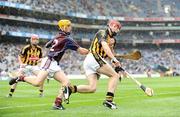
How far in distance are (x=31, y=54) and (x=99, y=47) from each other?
5.62 meters

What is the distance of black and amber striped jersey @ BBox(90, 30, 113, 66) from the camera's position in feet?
37.5

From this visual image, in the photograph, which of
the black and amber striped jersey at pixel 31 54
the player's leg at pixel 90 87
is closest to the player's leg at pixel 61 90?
the player's leg at pixel 90 87

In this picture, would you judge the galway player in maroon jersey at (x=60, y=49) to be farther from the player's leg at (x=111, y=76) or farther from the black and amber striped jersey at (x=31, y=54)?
the black and amber striped jersey at (x=31, y=54)

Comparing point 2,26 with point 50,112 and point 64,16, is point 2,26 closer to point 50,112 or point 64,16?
point 64,16

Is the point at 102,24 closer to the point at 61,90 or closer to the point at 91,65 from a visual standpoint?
the point at 91,65

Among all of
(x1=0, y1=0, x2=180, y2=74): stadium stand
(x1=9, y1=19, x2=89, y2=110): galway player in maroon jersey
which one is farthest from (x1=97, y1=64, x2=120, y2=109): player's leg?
(x1=0, y1=0, x2=180, y2=74): stadium stand

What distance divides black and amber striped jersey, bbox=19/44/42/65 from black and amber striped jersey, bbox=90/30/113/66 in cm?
546

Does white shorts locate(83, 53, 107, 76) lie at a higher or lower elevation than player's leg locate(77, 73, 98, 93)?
higher

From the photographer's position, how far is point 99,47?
37.9ft

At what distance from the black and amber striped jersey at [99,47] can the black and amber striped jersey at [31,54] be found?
5457 millimetres

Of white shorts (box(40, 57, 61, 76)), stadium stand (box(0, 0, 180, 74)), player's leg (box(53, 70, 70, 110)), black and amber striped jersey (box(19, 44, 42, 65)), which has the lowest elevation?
player's leg (box(53, 70, 70, 110))

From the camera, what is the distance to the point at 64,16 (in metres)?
68.1

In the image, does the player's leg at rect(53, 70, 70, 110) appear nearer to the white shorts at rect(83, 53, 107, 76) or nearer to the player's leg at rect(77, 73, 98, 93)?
the player's leg at rect(77, 73, 98, 93)

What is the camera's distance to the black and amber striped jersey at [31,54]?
1662cm
